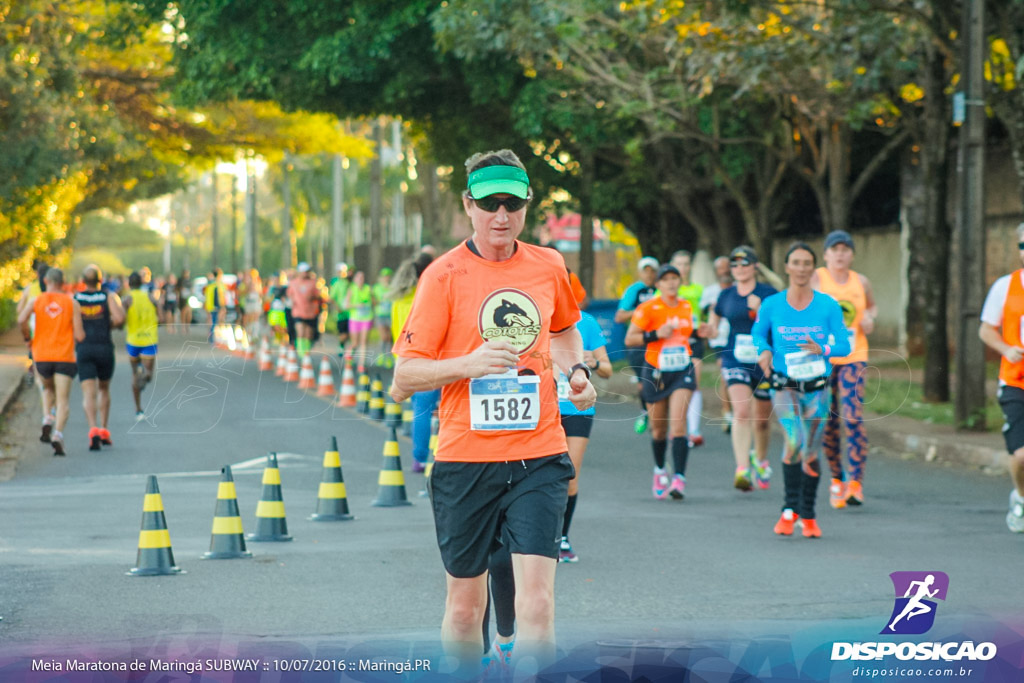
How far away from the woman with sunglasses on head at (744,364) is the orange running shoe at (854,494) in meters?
0.76

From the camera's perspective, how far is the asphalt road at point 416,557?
6902 millimetres

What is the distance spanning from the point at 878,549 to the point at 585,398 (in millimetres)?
4470

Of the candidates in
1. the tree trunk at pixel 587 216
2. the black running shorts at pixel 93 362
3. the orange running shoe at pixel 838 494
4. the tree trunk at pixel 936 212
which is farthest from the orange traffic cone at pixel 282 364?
the orange running shoe at pixel 838 494

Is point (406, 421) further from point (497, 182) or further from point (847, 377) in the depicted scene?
point (497, 182)

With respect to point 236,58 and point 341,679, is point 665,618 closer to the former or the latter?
point 341,679

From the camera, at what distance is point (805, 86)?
19609 mm

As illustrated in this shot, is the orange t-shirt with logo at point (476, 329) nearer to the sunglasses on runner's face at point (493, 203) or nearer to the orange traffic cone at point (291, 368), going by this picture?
the sunglasses on runner's face at point (493, 203)

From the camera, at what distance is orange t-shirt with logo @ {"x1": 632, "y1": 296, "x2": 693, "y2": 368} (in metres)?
11.5

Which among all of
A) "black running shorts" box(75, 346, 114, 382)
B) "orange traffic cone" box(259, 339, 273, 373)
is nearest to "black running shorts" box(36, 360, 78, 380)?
"black running shorts" box(75, 346, 114, 382)

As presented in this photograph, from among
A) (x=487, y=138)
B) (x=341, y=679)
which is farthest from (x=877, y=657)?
(x=487, y=138)

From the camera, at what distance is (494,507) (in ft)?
16.1

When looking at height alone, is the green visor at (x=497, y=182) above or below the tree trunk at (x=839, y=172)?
below

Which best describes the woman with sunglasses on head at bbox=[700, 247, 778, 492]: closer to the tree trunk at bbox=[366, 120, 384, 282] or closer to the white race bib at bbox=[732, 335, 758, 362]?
the white race bib at bbox=[732, 335, 758, 362]

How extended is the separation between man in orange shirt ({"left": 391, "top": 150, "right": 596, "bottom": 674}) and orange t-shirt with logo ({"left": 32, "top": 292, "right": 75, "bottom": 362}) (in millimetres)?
10517
